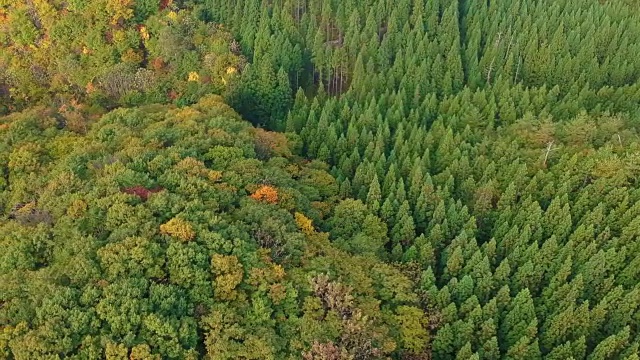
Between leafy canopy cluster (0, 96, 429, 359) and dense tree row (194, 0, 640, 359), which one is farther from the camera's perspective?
dense tree row (194, 0, 640, 359)

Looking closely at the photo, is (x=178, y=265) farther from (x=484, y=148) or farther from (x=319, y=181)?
(x=484, y=148)

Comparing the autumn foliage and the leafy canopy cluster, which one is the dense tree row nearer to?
the leafy canopy cluster

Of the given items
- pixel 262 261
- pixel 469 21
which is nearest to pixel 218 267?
pixel 262 261

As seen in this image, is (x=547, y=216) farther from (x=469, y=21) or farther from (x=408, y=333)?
(x=469, y=21)

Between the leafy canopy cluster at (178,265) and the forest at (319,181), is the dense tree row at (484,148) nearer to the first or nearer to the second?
the forest at (319,181)

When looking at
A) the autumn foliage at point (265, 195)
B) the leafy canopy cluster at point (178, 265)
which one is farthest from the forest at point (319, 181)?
Result: the autumn foliage at point (265, 195)

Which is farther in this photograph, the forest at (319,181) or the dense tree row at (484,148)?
the dense tree row at (484,148)

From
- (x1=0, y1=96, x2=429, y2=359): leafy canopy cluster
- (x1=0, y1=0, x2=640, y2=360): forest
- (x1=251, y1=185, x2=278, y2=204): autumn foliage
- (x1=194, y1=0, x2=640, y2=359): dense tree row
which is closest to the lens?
(x1=0, y1=96, x2=429, y2=359): leafy canopy cluster

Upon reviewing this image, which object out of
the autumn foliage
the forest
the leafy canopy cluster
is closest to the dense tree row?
the forest

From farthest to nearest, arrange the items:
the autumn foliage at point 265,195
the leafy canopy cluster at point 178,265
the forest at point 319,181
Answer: the autumn foliage at point 265,195 < the forest at point 319,181 < the leafy canopy cluster at point 178,265
